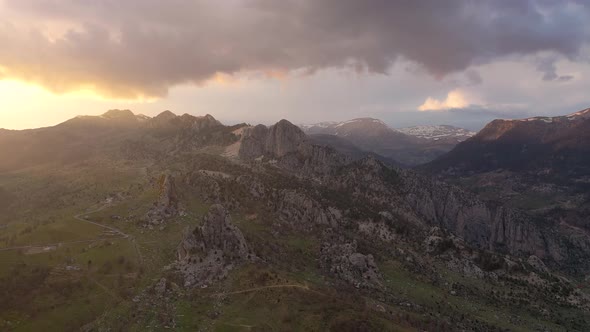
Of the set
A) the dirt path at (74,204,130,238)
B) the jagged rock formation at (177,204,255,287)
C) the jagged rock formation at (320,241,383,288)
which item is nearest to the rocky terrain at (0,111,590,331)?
the jagged rock formation at (177,204,255,287)

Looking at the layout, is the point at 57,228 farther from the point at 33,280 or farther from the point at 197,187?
the point at 197,187

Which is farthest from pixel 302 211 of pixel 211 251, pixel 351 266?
pixel 211 251

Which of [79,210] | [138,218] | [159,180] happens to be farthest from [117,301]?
[159,180]

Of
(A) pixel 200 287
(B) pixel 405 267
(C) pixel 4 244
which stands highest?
(C) pixel 4 244

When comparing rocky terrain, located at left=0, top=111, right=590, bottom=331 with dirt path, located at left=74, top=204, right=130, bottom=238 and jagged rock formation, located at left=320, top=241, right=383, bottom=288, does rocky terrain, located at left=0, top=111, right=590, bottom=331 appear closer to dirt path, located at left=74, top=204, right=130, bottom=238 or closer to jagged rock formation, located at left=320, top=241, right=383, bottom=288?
jagged rock formation, located at left=320, top=241, right=383, bottom=288

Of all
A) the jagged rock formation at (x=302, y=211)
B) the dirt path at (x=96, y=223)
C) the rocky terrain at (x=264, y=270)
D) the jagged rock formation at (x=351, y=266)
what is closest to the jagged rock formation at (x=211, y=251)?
the rocky terrain at (x=264, y=270)

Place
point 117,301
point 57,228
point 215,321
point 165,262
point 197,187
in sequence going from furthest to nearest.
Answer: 1. point 197,187
2. point 57,228
3. point 165,262
4. point 117,301
5. point 215,321

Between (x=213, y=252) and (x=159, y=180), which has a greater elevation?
(x=159, y=180)
